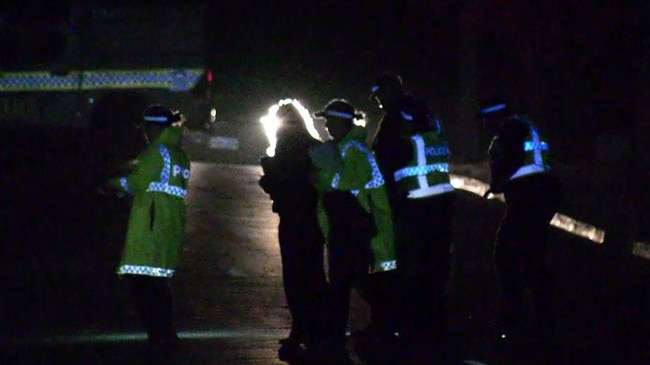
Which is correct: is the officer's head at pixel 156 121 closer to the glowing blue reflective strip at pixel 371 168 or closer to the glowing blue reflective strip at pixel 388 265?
the glowing blue reflective strip at pixel 371 168

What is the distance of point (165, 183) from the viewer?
8.20 metres

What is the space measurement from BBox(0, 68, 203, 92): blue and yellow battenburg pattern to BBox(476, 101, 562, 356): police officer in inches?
514

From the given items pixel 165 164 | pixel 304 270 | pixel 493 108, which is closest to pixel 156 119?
pixel 165 164

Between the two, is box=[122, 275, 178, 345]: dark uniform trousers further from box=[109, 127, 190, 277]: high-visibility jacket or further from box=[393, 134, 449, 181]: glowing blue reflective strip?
box=[393, 134, 449, 181]: glowing blue reflective strip

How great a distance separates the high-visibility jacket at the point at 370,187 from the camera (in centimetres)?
851

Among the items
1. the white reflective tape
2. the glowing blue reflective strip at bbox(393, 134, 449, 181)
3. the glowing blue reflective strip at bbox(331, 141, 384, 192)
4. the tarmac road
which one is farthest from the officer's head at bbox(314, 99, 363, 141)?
the tarmac road

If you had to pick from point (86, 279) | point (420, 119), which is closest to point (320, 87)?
point (86, 279)

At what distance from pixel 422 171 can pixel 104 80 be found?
43.8ft

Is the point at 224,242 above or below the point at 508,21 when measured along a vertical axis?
below

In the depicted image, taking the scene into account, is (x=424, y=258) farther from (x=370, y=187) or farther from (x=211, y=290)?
(x=211, y=290)

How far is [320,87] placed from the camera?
28344mm

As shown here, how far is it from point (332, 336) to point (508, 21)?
19.5 meters

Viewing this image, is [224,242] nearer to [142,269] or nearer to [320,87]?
[142,269]

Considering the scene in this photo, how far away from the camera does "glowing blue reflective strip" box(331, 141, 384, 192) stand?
8508mm
